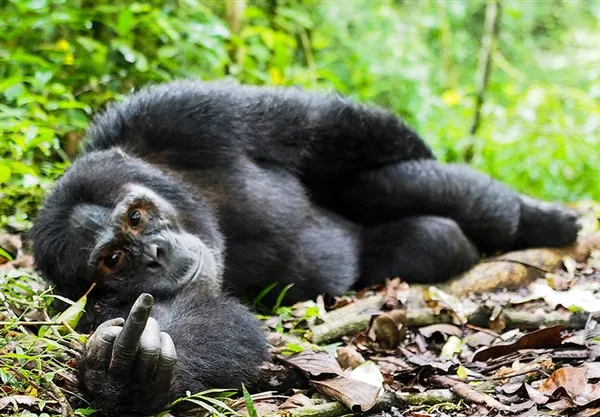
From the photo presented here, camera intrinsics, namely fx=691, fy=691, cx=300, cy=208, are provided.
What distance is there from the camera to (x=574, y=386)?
9.04 feet

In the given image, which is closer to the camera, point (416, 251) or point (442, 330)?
point (442, 330)

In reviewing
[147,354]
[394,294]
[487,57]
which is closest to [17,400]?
[147,354]

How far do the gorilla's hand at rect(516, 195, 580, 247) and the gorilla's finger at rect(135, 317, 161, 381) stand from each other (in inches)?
164

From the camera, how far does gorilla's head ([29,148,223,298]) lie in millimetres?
3928

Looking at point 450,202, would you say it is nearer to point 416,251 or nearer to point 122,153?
point 416,251

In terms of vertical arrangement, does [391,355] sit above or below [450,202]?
below

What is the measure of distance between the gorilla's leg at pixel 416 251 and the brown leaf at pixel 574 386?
236cm

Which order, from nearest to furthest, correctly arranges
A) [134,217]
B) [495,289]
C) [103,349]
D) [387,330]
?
[103,349]
[387,330]
[134,217]
[495,289]

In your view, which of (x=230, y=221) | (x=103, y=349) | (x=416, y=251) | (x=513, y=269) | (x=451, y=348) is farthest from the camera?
(x=416, y=251)

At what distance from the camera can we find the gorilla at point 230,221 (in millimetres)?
3135

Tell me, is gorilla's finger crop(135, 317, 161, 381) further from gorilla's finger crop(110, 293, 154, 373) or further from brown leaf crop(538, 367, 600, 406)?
brown leaf crop(538, 367, 600, 406)

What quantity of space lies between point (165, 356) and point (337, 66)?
795cm

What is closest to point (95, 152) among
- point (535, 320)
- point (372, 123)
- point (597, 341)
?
point (372, 123)

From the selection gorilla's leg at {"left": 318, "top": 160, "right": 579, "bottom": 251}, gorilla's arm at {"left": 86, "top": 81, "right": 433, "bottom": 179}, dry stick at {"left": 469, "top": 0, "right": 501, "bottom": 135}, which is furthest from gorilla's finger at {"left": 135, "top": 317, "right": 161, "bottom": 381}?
dry stick at {"left": 469, "top": 0, "right": 501, "bottom": 135}
